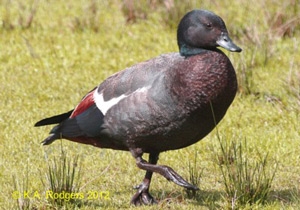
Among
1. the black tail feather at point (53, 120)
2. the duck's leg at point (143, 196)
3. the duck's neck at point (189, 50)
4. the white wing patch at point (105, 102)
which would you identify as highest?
the duck's neck at point (189, 50)

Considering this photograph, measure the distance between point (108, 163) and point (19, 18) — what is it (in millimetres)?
4932

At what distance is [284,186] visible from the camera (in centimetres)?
723

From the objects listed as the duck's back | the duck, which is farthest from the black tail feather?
the duck's back

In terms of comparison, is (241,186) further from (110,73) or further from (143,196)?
(110,73)

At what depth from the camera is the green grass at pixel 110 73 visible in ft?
23.5

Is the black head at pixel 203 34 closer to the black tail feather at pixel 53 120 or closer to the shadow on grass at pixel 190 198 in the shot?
the shadow on grass at pixel 190 198

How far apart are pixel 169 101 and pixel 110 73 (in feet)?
14.7

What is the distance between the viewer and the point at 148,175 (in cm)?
684

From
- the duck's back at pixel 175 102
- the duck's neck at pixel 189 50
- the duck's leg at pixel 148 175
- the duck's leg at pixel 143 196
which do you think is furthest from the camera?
the duck's leg at pixel 143 196

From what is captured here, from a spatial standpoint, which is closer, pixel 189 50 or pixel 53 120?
pixel 189 50

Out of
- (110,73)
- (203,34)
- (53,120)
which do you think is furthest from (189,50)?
(110,73)

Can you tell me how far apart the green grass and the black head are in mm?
794

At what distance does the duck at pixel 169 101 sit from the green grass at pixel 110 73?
0.41 metres

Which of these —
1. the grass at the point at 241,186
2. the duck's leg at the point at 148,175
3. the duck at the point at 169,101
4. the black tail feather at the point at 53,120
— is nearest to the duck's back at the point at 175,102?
the duck at the point at 169,101
